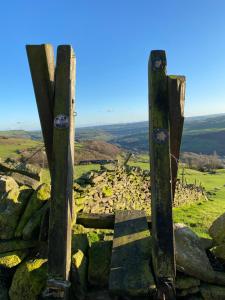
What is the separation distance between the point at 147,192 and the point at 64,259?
11.2m

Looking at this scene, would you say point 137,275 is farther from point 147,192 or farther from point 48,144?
point 147,192

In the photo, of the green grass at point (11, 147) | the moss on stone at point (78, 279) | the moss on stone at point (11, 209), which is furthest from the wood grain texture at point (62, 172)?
the green grass at point (11, 147)

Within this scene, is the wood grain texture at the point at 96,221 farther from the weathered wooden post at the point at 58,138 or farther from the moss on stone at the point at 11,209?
the weathered wooden post at the point at 58,138

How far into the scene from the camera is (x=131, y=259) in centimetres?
392

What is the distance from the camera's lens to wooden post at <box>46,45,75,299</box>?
3678 millimetres

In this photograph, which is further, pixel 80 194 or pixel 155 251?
pixel 80 194

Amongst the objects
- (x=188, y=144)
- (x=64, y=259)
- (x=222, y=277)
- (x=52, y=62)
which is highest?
(x=52, y=62)

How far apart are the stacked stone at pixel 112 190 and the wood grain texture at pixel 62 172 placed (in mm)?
2302

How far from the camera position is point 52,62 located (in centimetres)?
387

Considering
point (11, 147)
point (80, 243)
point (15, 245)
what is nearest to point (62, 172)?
point (80, 243)

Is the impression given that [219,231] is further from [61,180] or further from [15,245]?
[15,245]

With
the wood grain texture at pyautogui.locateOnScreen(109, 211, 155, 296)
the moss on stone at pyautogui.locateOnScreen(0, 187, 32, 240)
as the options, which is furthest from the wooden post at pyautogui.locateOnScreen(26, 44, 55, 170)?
the wood grain texture at pyautogui.locateOnScreen(109, 211, 155, 296)

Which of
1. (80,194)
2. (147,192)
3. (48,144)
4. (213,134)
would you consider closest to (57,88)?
(48,144)

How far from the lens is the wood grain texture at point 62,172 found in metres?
3.68
